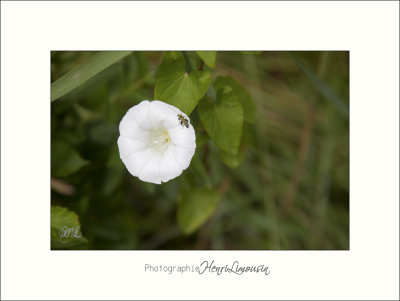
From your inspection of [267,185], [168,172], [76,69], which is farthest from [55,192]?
[267,185]

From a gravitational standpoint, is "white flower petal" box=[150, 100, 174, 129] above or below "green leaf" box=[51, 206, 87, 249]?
above

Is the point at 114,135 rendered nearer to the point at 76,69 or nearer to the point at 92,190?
the point at 92,190

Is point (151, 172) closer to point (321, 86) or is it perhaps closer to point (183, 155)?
point (183, 155)

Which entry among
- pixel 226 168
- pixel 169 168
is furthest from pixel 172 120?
pixel 226 168

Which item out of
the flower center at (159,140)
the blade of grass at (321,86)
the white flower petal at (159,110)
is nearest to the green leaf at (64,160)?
the flower center at (159,140)

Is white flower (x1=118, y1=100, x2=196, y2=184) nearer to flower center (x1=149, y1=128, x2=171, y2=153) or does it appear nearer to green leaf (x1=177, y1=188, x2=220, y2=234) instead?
flower center (x1=149, y1=128, x2=171, y2=153)
